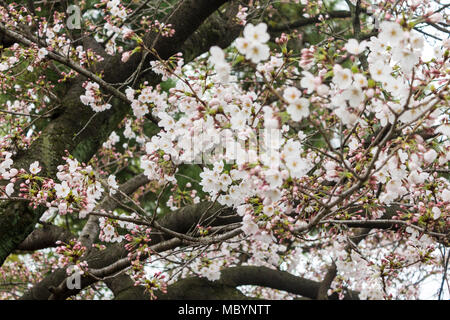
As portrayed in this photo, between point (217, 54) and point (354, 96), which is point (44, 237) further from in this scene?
point (354, 96)

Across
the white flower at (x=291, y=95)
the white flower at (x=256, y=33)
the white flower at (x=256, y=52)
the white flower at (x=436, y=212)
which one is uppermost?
the white flower at (x=256, y=33)

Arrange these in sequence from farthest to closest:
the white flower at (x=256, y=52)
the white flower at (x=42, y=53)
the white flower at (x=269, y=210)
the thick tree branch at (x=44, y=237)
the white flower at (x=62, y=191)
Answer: the thick tree branch at (x=44, y=237)
the white flower at (x=42, y=53)
the white flower at (x=62, y=191)
the white flower at (x=269, y=210)
the white flower at (x=256, y=52)

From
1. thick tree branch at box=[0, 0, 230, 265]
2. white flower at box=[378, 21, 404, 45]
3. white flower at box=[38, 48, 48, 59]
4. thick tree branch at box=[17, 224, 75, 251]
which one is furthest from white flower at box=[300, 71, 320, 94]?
thick tree branch at box=[17, 224, 75, 251]

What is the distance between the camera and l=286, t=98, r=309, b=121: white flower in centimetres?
127

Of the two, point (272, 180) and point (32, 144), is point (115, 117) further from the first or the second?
point (272, 180)

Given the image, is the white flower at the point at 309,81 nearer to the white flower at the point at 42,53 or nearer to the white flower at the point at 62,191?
the white flower at the point at 62,191

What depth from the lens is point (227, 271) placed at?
14.1 feet

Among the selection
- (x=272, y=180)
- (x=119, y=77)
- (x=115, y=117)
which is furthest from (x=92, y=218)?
(x=272, y=180)

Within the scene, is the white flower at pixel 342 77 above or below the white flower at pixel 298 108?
above

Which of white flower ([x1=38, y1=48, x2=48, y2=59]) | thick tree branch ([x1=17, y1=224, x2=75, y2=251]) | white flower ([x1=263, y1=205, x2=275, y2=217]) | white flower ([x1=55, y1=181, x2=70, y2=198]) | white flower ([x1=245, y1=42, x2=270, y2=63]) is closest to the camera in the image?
white flower ([x1=245, y1=42, x2=270, y2=63])

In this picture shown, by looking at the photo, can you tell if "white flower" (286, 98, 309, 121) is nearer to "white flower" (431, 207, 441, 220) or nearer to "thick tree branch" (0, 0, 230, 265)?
"white flower" (431, 207, 441, 220)

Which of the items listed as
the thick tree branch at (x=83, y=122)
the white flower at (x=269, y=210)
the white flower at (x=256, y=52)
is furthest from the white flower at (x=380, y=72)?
the thick tree branch at (x=83, y=122)

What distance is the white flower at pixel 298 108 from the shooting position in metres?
1.27
